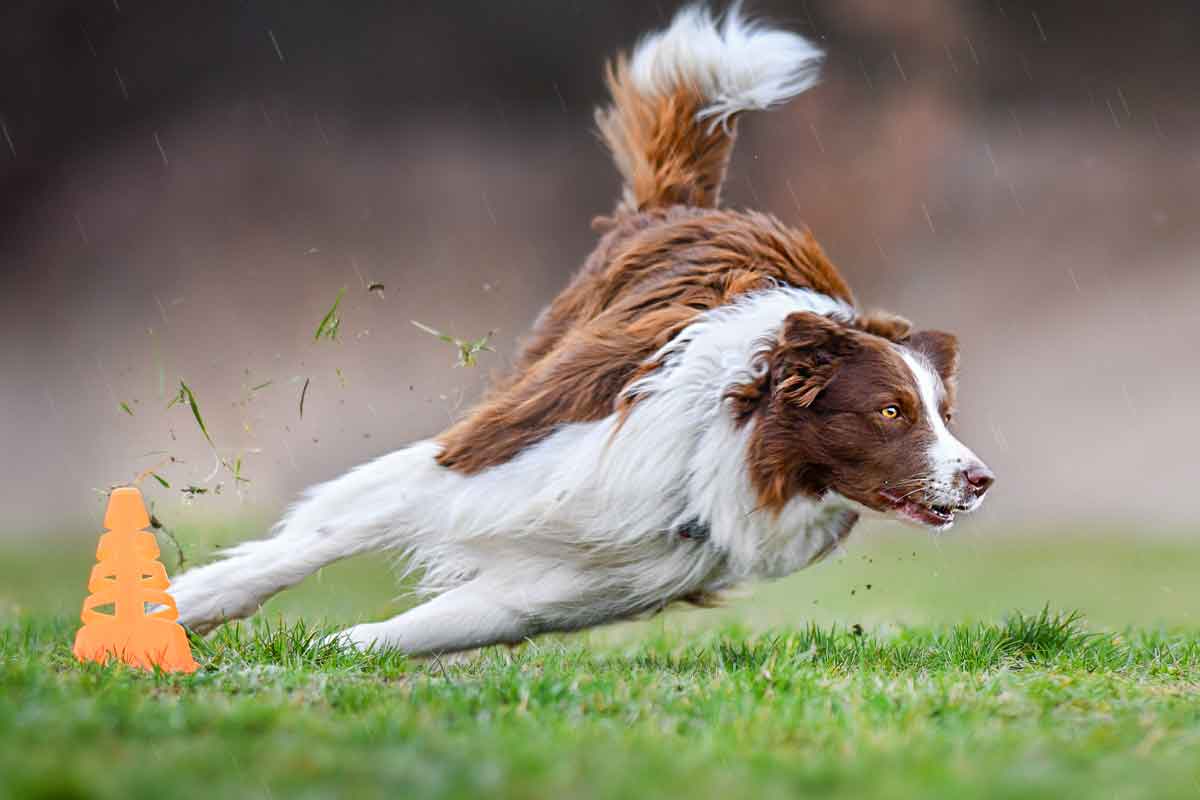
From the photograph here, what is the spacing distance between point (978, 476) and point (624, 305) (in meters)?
1.60

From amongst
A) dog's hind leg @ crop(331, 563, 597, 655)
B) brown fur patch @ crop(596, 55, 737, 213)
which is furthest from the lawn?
brown fur patch @ crop(596, 55, 737, 213)

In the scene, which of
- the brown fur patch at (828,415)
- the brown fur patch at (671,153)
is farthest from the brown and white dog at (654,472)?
the brown fur patch at (671,153)

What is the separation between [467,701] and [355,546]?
1.62 meters

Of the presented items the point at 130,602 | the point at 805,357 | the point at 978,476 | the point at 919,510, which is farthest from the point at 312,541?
the point at 978,476

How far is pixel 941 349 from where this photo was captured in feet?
17.0

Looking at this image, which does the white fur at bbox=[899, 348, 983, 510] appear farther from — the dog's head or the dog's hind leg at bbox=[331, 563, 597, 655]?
the dog's hind leg at bbox=[331, 563, 597, 655]

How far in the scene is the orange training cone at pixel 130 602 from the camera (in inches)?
162

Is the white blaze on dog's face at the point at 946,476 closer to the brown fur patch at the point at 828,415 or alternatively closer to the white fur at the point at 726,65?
the brown fur patch at the point at 828,415

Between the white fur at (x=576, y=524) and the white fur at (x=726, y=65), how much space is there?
73.0 inches

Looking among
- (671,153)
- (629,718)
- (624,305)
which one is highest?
(671,153)

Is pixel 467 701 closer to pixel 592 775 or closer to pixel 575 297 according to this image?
pixel 592 775

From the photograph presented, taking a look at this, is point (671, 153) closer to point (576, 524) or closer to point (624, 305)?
point (624, 305)

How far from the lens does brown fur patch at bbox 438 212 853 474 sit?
16.3ft

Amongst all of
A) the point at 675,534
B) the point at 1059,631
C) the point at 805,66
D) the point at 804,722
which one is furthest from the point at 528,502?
the point at 805,66
